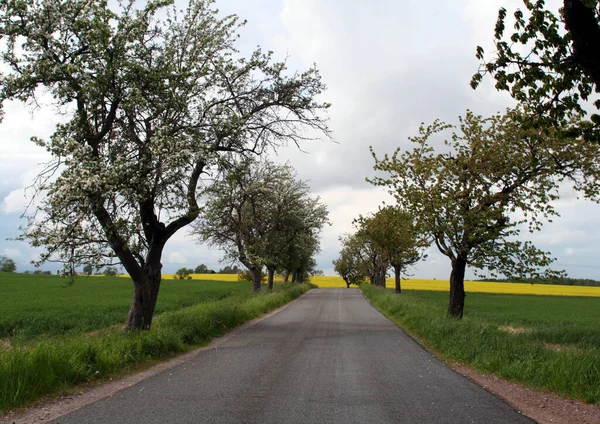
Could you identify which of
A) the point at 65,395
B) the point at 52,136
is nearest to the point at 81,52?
the point at 52,136

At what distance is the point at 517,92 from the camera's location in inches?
325

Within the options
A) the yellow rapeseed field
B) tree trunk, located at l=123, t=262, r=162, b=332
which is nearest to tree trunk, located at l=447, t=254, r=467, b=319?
tree trunk, located at l=123, t=262, r=162, b=332

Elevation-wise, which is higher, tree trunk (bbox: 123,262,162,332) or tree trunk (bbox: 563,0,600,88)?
tree trunk (bbox: 563,0,600,88)

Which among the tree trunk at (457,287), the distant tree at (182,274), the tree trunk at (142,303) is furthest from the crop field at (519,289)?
the tree trunk at (142,303)

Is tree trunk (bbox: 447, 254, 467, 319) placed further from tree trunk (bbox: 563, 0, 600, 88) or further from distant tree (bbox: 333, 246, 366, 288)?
distant tree (bbox: 333, 246, 366, 288)

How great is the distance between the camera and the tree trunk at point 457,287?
62.9 feet

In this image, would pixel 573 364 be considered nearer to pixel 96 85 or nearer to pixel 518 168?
pixel 518 168

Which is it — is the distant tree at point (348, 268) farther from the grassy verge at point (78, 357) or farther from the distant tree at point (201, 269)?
the grassy verge at point (78, 357)

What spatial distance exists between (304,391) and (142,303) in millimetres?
7233

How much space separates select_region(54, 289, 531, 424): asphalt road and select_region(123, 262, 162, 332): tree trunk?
7.84 feet

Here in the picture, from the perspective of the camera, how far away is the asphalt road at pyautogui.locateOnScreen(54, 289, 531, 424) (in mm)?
6148

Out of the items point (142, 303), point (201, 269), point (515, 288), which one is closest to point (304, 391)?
point (142, 303)

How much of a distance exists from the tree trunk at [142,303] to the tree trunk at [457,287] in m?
11.7

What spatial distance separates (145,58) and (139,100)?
184cm
